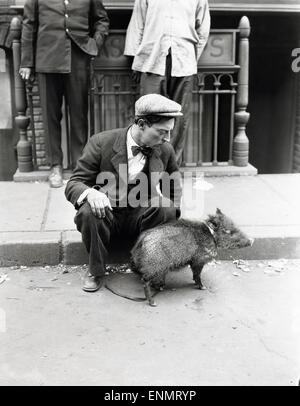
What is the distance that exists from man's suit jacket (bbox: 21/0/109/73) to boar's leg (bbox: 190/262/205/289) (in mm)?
2649

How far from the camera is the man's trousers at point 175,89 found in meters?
5.92

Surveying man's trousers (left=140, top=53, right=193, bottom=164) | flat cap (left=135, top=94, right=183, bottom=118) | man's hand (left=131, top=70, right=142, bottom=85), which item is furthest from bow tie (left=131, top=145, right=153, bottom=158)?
man's hand (left=131, top=70, right=142, bottom=85)

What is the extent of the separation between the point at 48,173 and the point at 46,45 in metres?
1.34

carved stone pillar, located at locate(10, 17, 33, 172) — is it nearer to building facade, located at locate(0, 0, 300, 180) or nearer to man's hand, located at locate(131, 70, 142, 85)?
building facade, located at locate(0, 0, 300, 180)

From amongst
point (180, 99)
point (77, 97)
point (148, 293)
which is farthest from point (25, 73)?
point (148, 293)

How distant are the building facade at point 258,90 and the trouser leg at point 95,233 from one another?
107 inches

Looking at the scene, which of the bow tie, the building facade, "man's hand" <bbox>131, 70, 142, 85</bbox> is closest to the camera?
the bow tie

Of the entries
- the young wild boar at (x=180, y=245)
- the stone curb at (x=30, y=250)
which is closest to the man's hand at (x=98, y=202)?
the young wild boar at (x=180, y=245)

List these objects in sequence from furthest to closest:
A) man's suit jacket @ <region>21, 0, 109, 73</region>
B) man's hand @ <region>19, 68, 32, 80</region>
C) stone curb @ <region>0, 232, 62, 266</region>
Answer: man's hand @ <region>19, 68, 32, 80</region> < man's suit jacket @ <region>21, 0, 109, 73</region> < stone curb @ <region>0, 232, 62, 266</region>

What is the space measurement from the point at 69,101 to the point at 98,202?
2339mm

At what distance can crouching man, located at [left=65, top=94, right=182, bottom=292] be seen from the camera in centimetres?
405

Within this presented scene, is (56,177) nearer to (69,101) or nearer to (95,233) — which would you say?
(69,101)

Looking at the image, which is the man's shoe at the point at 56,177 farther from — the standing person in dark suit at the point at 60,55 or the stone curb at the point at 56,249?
the stone curb at the point at 56,249

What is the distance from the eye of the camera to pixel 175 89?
6.07 meters
